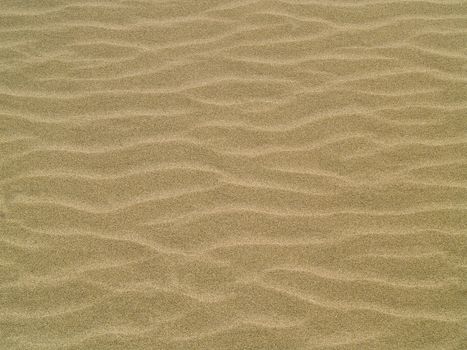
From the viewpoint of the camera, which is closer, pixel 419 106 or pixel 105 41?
pixel 419 106

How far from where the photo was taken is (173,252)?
8.78 ft

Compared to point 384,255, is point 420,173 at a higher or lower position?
higher

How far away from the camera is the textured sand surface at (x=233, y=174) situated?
2.53 m

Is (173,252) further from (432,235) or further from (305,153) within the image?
(432,235)

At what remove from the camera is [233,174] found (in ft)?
9.52

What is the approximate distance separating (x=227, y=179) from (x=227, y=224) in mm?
261

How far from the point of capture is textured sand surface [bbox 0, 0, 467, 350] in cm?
253

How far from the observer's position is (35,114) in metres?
3.14

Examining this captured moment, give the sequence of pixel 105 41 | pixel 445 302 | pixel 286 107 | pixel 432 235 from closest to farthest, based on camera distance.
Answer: pixel 445 302 → pixel 432 235 → pixel 286 107 → pixel 105 41

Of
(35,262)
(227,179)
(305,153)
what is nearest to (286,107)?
(305,153)

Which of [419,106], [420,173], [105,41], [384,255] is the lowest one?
[384,255]

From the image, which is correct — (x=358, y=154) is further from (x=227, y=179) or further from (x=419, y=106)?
(x=227, y=179)

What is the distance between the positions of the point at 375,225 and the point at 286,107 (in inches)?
33.4

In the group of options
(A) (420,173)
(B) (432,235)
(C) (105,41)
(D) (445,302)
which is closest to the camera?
(D) (445,302)
